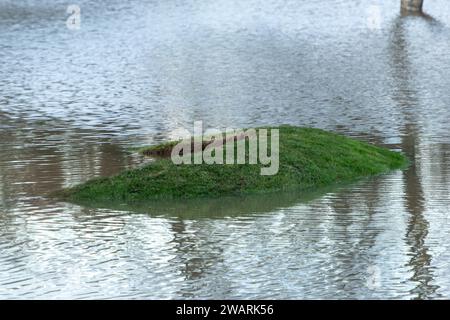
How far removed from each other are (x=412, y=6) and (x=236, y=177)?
88.6 ft

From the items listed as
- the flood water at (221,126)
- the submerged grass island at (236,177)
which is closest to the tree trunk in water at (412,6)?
the flood water at (221,126)

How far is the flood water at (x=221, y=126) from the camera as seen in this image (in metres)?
10.8

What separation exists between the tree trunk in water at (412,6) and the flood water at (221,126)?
75 cm

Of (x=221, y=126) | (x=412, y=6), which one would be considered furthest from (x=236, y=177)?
(x=412, y=6)

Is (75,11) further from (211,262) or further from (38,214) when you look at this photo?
(211,262)

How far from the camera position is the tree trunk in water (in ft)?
133

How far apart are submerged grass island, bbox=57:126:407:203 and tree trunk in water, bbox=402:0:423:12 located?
24.3 metres

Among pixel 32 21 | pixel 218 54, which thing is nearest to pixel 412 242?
pixel 218 54

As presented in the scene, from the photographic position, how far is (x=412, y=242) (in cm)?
1203

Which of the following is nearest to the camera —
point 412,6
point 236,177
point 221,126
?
point 236,177

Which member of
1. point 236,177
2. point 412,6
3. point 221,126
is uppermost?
point 412,6

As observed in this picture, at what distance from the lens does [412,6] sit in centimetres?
4066

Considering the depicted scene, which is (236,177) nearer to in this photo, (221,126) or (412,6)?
(221,126)

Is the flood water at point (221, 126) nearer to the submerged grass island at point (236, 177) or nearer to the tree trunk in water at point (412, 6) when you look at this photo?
the submerged grass island at point (236, 177)
